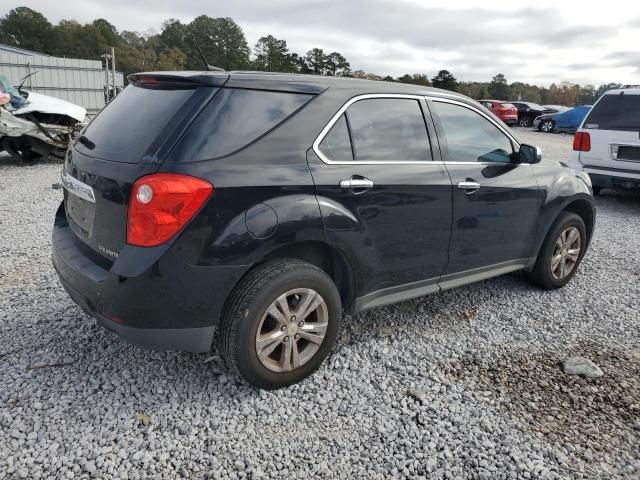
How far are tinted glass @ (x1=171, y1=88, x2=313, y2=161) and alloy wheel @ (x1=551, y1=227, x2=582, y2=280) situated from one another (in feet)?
9.41

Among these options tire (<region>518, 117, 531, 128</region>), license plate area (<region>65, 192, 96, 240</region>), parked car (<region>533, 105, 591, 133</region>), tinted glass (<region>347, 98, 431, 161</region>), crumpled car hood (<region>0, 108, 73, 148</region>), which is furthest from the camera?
tire (<region>518, 117, 531, 128</region>)

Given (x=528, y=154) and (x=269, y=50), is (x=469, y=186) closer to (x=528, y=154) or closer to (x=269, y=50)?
(x=528, y=154)

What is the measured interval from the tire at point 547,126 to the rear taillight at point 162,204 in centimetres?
2828

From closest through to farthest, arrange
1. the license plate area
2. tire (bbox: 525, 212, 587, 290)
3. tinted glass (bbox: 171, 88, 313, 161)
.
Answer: tinted glass (bbox: 171, 88, 313, 161) → the license plate area → tire (bbox: 525, 212, 587, 290)

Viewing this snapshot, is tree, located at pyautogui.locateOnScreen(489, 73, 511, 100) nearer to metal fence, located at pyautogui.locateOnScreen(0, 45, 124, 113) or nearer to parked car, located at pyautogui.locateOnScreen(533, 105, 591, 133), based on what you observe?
parked car, located at pyautogui.locateOnScreen(533, 105, 591, 133)

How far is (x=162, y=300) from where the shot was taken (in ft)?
8.05

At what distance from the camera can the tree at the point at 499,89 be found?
223ft

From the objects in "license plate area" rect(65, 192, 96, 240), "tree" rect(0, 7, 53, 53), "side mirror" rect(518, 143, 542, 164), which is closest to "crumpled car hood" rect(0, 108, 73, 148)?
"license plate area" rect(65, 192, 96, 240)

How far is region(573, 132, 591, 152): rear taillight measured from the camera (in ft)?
26.9

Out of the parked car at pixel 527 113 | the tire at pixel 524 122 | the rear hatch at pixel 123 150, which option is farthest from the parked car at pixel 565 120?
the rear hatch at pixel 123 150

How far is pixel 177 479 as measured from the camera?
88.3 inches

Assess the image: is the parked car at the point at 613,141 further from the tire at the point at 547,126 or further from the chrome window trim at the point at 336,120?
the tire at the point at 547,126

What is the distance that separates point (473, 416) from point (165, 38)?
73687 millimetres

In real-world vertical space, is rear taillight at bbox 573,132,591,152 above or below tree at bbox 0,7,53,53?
below
